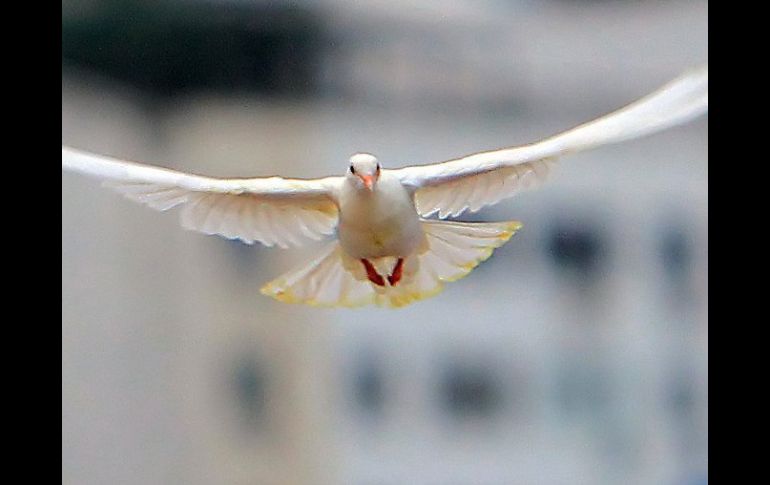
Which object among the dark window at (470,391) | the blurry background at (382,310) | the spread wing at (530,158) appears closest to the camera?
the spread wing at (530,158)

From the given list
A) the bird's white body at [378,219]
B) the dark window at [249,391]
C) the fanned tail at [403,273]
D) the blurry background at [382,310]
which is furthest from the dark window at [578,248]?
the bird's white body at [378,219]

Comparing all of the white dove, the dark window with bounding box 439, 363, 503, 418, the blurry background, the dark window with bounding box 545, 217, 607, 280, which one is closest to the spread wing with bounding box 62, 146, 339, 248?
the white dove

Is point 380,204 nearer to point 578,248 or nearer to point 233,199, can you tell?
point 233,199

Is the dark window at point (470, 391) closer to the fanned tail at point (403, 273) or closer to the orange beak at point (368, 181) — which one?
the fanned tail at point (403, 273)

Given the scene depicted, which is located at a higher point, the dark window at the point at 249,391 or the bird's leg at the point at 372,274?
the bird's leg at the point at 372,274

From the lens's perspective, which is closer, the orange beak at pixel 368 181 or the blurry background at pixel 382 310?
the orange beak at pixel 368 181

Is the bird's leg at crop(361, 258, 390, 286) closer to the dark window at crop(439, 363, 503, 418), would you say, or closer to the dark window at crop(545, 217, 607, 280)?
the dark window at crop(545, 217, 607, 280)
